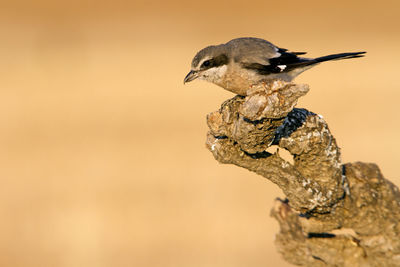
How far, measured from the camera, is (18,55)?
1267 centimetres

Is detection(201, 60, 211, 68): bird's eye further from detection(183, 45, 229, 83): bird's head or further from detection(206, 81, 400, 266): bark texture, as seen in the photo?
detection(206, 81, 400, 266): bark texture

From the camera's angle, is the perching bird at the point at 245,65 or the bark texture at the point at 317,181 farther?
the perching bird at the point at 245,65

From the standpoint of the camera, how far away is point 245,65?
457cm

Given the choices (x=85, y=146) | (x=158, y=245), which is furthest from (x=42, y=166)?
(x=158, y=245)

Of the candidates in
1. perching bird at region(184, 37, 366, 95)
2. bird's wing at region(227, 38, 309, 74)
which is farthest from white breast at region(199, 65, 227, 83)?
bird's wing at region(227, 38, 309, 74)

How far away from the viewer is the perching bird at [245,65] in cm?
455

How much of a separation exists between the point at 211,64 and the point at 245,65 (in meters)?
0.30

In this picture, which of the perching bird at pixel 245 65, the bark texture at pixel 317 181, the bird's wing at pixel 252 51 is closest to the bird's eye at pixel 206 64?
the perching bird at pixel 245 65

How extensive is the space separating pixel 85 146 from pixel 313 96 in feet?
15.6

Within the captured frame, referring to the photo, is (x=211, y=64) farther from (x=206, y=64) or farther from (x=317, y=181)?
(x=317, y=181)

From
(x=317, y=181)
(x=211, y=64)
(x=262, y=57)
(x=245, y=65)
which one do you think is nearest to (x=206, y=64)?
(x=211, y=64)

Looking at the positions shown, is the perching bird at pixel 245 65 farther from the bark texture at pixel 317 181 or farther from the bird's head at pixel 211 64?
the bark texture at pixel 317 181

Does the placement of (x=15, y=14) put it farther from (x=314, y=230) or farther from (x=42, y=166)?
(x=314, y=230)

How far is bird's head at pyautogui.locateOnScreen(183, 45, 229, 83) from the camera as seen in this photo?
4621mm
